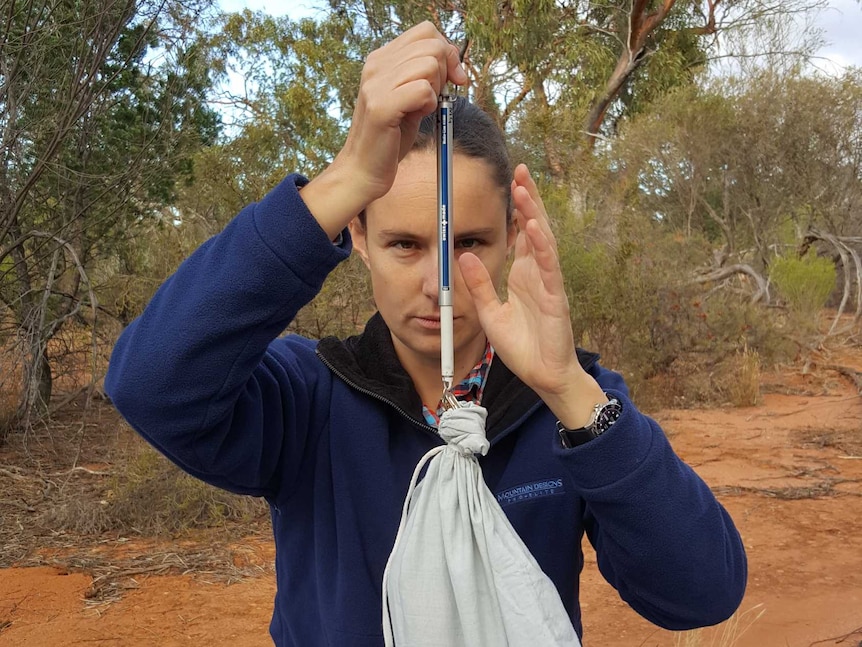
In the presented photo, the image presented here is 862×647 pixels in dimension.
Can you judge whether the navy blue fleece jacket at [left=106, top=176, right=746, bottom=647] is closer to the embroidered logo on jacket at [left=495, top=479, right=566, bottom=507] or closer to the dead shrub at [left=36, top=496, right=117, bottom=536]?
the embroidered logo on jacket at [left=495, top=479, right=566, bottom=507]

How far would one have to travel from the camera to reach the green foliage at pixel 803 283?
12422mm

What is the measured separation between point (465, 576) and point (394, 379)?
1.61ft

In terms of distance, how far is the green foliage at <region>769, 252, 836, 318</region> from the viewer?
489 inches

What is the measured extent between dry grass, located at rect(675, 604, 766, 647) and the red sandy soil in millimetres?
11

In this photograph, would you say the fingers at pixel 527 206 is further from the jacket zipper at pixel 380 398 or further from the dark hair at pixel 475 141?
the jacket zipper at pixel 380 398

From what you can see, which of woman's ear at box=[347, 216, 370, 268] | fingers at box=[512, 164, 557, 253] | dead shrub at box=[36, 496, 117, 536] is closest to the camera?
A: fingers at box=[512, 164, 557, 253]

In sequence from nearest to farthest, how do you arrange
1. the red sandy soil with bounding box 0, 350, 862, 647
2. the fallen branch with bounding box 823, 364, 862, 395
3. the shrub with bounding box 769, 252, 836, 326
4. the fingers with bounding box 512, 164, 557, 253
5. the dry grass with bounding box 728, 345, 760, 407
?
the fingers with bounding box 512, 164, 557, 253 < the red sandy soil with bounding box 0, 350, 862, 647 < the dry grass with bounding box 728, 345, 760, 407 < the fallen branch with bounding box 823, 364, 862, 395 < the shrub with bounding box 769, 252, 836, 326

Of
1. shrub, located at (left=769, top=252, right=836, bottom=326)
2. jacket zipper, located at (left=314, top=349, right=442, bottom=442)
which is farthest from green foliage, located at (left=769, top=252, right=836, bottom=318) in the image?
jacket zipper, located at (left=314, top=349, right=442, bottom=442)

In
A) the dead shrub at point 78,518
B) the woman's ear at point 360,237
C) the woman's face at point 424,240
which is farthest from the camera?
the dead shrub at point 78,518

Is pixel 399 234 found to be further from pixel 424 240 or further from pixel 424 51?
pixel 424 51

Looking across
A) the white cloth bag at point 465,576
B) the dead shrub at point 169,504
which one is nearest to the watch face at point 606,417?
the white cloth bag at point 465,576

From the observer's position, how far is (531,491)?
4.44ft

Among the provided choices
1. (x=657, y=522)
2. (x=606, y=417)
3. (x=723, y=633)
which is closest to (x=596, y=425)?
(x=606, y=417)

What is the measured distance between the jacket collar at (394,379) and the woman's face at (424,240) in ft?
0.32
